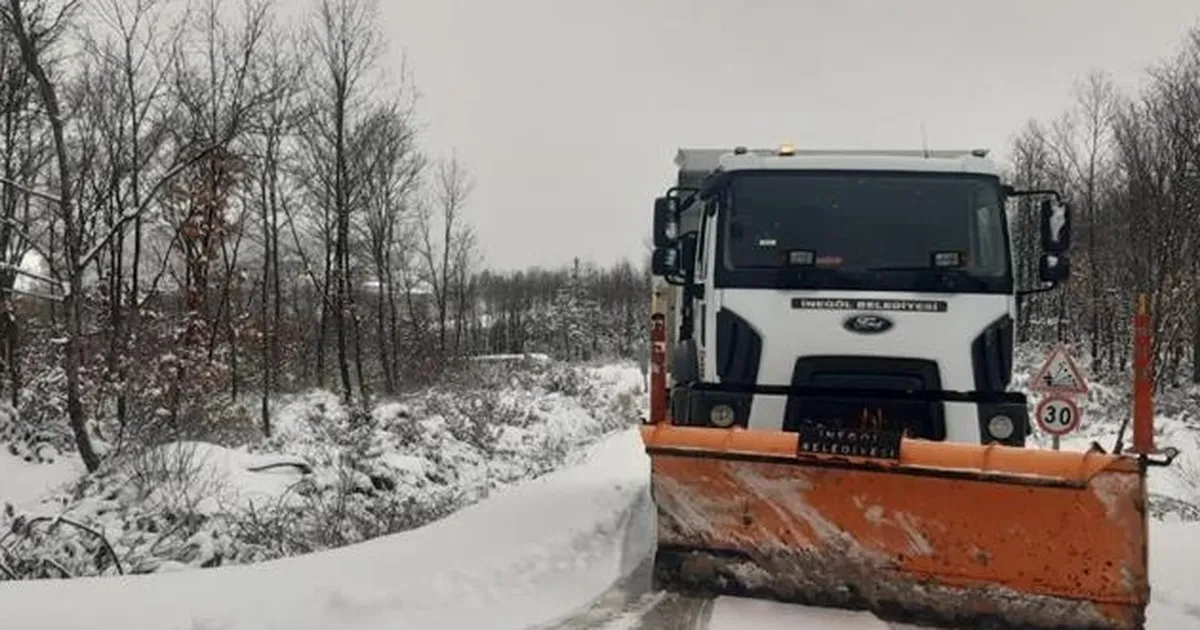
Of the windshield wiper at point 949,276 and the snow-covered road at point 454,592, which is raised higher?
the windshield wiper at point 949,276

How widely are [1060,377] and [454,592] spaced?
8.81m

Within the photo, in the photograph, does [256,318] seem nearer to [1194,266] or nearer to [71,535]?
[71,535]

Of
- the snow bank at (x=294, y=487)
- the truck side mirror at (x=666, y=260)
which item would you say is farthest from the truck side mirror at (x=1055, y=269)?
the snow bank at (x=294, y=487)

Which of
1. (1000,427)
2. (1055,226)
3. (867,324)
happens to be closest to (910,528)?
(1000,427)

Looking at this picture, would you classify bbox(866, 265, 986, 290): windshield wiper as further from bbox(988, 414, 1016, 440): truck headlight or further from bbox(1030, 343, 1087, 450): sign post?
bbox(1030, 343, 1087, 450): sign post

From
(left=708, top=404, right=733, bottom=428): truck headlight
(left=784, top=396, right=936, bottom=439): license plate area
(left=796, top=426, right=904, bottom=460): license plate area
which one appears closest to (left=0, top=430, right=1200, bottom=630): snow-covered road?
(left=796, top=426, right=904, bottom=460): license plate area

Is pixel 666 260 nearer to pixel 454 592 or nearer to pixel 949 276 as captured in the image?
pixel 949 276

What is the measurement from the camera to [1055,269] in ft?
23.8

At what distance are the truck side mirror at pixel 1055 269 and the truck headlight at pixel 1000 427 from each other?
1287mm

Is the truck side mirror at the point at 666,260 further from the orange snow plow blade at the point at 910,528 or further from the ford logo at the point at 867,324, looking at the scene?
the orange snow plow blade at the point at 910,528

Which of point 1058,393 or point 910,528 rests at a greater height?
point 1058,393

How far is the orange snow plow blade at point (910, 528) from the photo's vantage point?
16.5ft

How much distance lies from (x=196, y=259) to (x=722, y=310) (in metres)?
22.2

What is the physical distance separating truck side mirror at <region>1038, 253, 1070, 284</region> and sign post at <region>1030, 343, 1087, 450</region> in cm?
489
